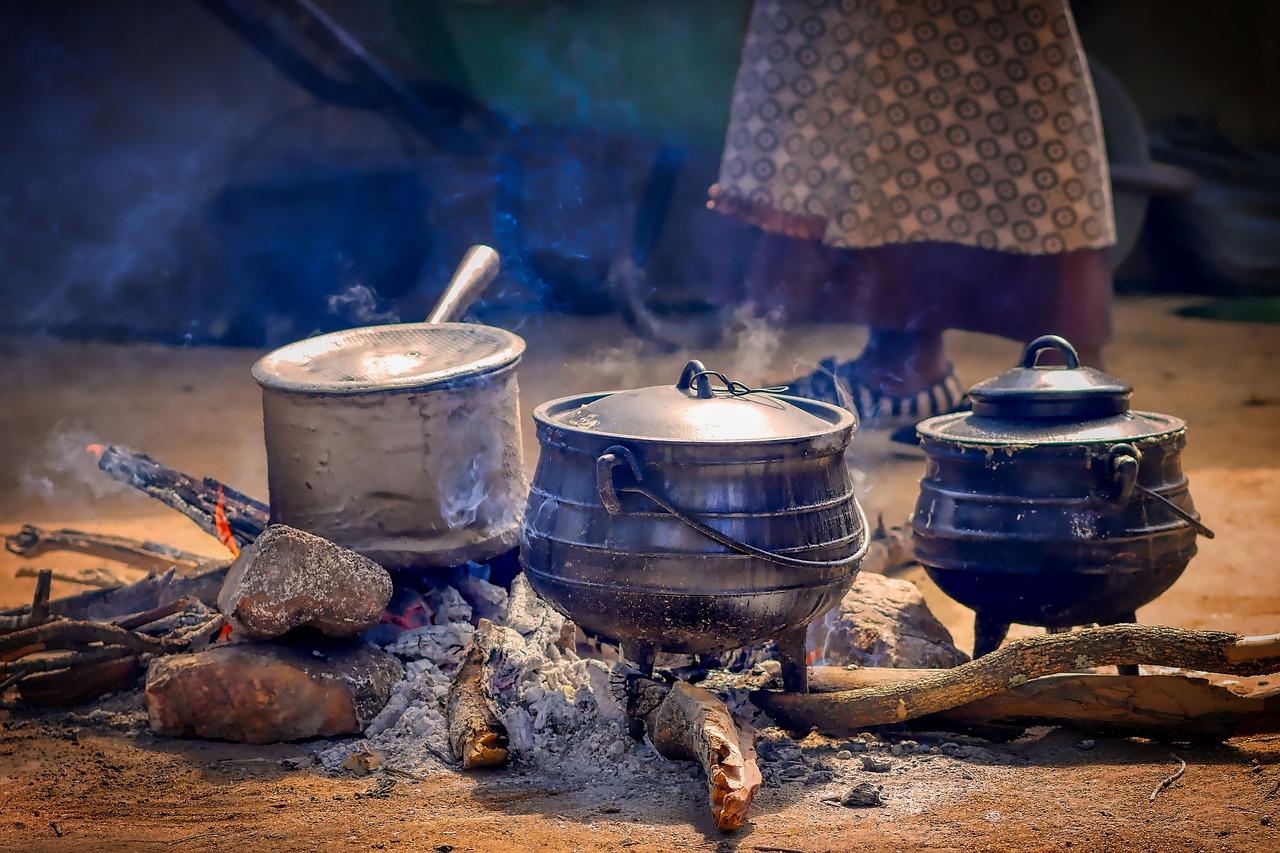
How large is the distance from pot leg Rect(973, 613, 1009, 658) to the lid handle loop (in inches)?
34.5

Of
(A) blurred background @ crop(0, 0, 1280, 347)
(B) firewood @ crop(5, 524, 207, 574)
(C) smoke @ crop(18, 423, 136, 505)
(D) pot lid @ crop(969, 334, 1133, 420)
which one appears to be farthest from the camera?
(A) blurred background @ crop(0, 0, 1280, 347)

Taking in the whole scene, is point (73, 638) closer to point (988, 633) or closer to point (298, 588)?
point (298, 588)

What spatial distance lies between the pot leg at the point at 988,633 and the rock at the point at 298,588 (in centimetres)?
199

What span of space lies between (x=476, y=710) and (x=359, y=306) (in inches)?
293

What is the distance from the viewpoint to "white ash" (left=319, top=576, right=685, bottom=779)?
3.17 metres

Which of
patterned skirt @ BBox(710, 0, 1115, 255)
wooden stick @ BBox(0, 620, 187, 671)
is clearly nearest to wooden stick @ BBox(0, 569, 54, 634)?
wooden stick @ BBox(0, 620, 187, 671)

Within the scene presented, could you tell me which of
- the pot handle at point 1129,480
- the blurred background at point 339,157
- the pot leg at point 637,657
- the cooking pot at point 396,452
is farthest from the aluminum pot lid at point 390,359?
the blurred background at point 339,157

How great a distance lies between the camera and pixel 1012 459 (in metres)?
3.61

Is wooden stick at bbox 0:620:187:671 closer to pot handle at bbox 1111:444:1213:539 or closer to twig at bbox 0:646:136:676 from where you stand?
twig at bbox 0:646:136:676

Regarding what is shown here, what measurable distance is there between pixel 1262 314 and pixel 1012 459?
10.2m

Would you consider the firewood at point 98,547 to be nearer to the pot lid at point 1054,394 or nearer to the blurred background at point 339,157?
the pot lid at point 1054,394

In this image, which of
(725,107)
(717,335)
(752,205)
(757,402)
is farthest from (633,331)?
(757,402)

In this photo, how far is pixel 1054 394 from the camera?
3.63m

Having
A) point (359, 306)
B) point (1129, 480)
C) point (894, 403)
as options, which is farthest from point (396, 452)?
point (359, 306)
